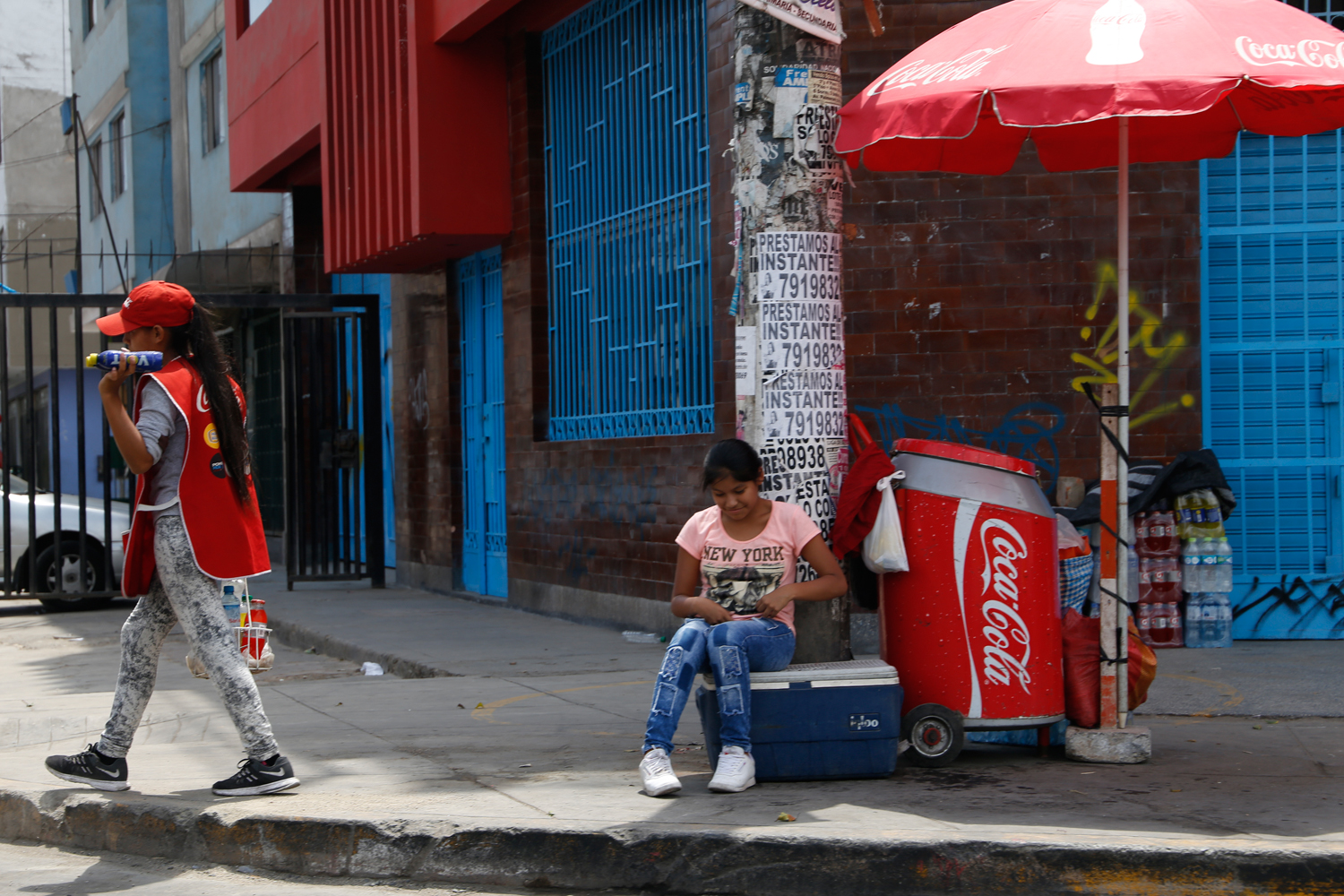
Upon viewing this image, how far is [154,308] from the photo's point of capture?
5.06 metres

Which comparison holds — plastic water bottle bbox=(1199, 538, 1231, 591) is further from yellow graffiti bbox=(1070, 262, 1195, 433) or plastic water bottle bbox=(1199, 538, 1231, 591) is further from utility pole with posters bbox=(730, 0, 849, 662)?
utility pole with posters bbox=(730, 0, 849, 662)

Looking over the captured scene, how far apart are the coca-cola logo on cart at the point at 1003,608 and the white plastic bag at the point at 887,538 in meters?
0.29

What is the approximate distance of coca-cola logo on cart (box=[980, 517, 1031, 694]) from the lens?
5105 mm

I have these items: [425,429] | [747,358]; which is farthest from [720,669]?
[425,429]

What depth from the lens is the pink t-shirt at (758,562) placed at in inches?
203

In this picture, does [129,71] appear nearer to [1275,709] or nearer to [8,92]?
[8,92]

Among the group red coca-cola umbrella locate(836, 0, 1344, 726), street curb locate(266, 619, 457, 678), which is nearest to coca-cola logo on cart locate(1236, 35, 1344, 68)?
red coca-cola umbrella locate(836, 0, 1344, 726)

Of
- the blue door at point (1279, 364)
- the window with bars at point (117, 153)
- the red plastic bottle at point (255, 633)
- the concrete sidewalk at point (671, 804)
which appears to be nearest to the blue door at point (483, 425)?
the concrete sidewalk at point (671, 804)

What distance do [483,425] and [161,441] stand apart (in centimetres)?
790

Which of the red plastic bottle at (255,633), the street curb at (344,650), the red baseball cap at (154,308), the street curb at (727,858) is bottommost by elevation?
the street curb at (344,650)

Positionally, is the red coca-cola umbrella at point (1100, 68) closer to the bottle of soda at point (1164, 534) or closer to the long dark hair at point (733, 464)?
the long dark hair at point (733, 464)

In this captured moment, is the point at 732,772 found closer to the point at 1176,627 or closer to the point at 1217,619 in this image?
the point at 1176,627

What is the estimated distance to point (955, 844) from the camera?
4117mm

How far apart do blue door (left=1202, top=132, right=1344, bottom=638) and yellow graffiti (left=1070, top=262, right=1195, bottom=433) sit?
0.34m
